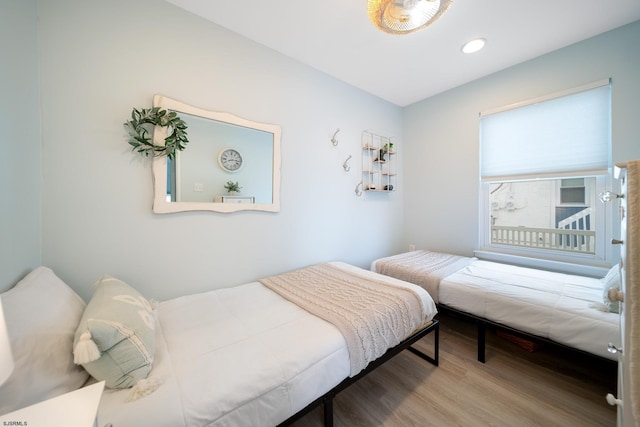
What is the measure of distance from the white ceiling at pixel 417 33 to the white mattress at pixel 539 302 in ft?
6.95

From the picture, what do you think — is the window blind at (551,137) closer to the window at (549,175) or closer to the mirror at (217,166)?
the window at (549,175)

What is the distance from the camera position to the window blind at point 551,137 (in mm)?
1936

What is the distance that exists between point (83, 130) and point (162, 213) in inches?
25.2

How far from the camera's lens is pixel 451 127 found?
2.82m

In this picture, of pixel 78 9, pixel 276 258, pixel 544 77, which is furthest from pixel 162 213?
pixel 544 77

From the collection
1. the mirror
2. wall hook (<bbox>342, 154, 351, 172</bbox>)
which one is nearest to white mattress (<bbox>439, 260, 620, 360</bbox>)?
wall hook (<bbox>342, 154, 351, 172</bbox>)

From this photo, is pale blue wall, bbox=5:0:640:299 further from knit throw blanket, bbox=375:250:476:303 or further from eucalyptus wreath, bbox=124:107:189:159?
knit throw blanket, bbox=375:250:476:303

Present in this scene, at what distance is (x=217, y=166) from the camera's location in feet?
5.84

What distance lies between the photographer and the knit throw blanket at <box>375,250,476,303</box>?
202 cm

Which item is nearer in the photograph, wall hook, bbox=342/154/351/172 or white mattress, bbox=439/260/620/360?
white mattress, bbox=439/260/620/360

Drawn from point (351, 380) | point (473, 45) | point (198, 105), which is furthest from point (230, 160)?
point (473, 45)

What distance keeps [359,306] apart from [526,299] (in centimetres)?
128

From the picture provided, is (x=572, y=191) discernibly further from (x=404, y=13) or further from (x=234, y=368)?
(x=234, y=368)

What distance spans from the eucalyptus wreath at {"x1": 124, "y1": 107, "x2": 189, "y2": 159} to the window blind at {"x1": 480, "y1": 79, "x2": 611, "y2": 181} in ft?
10.3
